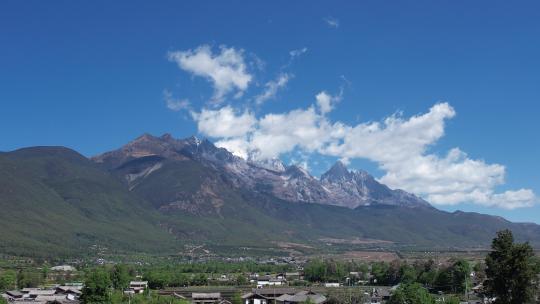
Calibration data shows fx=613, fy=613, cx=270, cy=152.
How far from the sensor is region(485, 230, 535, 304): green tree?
43938 mm

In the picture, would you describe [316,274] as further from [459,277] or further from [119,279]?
[119,279]

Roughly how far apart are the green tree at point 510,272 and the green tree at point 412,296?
96.8 ft

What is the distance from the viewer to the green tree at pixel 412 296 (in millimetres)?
75062

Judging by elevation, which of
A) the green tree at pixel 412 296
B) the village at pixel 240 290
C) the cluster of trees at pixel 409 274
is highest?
the cluster of trees at pixel 409 274

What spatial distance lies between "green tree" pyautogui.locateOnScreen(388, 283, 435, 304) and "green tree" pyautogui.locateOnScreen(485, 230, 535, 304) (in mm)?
29511

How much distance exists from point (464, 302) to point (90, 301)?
52829 mm

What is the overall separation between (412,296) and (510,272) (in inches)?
1429

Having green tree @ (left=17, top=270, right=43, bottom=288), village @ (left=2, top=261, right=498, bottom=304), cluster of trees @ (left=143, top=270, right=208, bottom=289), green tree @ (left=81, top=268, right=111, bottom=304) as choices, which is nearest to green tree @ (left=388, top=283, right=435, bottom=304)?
village @ (left=2, top=261, right=498, bottom=304)

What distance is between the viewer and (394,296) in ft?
286

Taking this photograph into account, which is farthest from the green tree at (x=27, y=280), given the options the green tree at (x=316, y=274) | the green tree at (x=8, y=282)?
the green tree at (x=316, y=274)

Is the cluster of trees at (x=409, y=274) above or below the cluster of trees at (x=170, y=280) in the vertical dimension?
above

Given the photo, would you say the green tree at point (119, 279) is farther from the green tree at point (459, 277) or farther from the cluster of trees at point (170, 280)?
the green tree at point (459, 277)

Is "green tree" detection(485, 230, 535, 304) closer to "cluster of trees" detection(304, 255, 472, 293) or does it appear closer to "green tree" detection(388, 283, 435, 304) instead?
"green tree" detection(388, 283, 435, 304)

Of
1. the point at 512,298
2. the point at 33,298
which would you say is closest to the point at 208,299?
the point at 33,298
